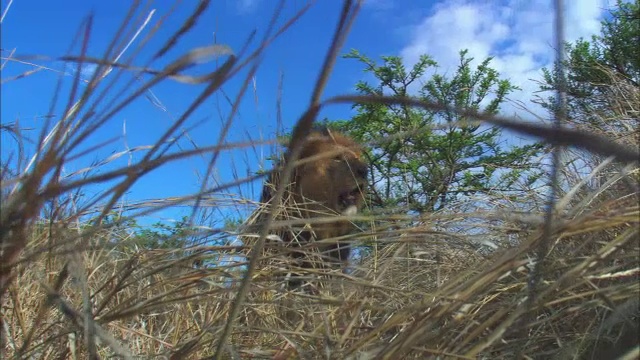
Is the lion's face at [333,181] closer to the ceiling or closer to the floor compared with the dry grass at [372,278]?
closer to the ceiling

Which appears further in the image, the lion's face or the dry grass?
the lion's face

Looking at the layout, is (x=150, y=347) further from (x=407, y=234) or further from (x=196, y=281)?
(x=407, y=234)

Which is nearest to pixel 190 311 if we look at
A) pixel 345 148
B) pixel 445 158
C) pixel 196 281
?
pixel 196 281

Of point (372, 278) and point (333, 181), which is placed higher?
point (333, 181)

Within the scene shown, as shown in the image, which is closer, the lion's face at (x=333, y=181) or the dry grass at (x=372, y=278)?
the dry grass at (x=372, y=278)

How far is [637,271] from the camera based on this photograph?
108cm

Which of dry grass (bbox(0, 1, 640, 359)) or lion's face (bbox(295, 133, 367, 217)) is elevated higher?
lion's face (bbox(295, 133, 367, 217))

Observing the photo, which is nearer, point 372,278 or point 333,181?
point 372,278

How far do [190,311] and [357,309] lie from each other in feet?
2.51

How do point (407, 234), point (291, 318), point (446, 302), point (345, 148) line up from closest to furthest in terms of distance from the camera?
point (446, 302) < point (345, 148) < point (407, 234) < point (291, 318)

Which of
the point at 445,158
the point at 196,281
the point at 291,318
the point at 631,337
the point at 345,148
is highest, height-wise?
the point at 445,158

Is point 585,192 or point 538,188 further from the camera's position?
point 538,188

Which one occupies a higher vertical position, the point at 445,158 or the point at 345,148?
the point at 445,158

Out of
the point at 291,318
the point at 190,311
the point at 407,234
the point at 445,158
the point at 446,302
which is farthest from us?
the point at 445,158
